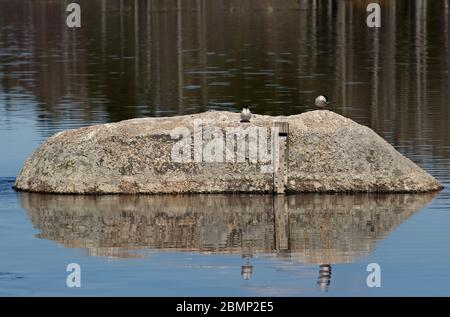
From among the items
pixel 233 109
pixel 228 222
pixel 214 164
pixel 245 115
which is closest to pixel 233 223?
pixel 228 222

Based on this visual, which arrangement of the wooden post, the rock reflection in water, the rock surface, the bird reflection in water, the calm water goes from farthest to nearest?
the rock surface
the wooden post
the rock reflection in water
the bird reflection in water
the calm water

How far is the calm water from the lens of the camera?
25562 millimetres

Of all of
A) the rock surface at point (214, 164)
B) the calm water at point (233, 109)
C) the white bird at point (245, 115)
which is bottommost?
the calm water at point (233, 109)

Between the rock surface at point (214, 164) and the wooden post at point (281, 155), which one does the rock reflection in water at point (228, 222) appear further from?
the wooden post at point (281, 155)

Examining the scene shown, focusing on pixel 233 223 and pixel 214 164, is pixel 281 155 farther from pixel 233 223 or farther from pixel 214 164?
pixel 233 223

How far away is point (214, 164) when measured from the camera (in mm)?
32312

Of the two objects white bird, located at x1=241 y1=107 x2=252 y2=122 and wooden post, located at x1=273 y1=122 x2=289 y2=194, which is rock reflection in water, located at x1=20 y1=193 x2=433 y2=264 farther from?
white bird, located at x1=241 y1=107 x2=252 y2=122

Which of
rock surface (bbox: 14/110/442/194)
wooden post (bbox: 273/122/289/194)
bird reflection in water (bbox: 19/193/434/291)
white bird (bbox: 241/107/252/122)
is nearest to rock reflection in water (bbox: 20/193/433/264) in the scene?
bird reflection in water (bbox: 19/193/434/291)

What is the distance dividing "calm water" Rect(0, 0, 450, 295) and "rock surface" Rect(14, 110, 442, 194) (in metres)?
0.40

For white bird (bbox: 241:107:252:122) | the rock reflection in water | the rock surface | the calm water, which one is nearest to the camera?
the calm water

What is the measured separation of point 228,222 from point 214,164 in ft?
8.66

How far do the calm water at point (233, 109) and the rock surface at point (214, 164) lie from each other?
0.40 meters

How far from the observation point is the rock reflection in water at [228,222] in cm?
2772

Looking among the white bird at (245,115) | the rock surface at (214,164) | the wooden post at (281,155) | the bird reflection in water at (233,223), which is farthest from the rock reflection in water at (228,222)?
the white bird at (245,115)
